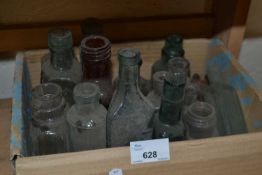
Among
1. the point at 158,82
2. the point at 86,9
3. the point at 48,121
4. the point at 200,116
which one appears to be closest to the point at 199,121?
the point at 200,116

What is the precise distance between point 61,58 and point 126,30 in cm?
23

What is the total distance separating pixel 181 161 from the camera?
55 centimetres

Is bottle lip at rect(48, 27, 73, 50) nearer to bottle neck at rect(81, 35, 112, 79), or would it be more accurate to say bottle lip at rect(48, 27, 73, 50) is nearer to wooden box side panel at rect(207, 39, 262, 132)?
bottle neck at rect(81, 35, 112, 79)

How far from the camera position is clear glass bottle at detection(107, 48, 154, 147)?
569 millimetres

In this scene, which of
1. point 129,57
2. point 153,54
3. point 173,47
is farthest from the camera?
point 153,54

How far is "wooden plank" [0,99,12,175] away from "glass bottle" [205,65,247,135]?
412 mm

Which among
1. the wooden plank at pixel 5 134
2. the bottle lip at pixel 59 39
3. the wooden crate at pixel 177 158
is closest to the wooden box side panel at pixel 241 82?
the wooden crate at pixel 177 158

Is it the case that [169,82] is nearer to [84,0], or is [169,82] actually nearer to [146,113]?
[146,113]

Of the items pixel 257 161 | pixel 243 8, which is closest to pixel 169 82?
pixel 257 161

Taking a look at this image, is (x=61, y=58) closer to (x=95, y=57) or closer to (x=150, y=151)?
(x=95, y=57)

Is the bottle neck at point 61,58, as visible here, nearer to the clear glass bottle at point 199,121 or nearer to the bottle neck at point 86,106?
the bottle neck at point 86,106

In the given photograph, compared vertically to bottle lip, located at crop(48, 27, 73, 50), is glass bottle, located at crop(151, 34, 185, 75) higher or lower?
lower

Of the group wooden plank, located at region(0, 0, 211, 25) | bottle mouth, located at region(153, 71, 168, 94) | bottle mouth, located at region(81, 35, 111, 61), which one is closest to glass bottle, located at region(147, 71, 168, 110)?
bottle mouth, located at region(153, 71, 168, 94)

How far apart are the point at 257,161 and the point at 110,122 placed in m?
0.23
